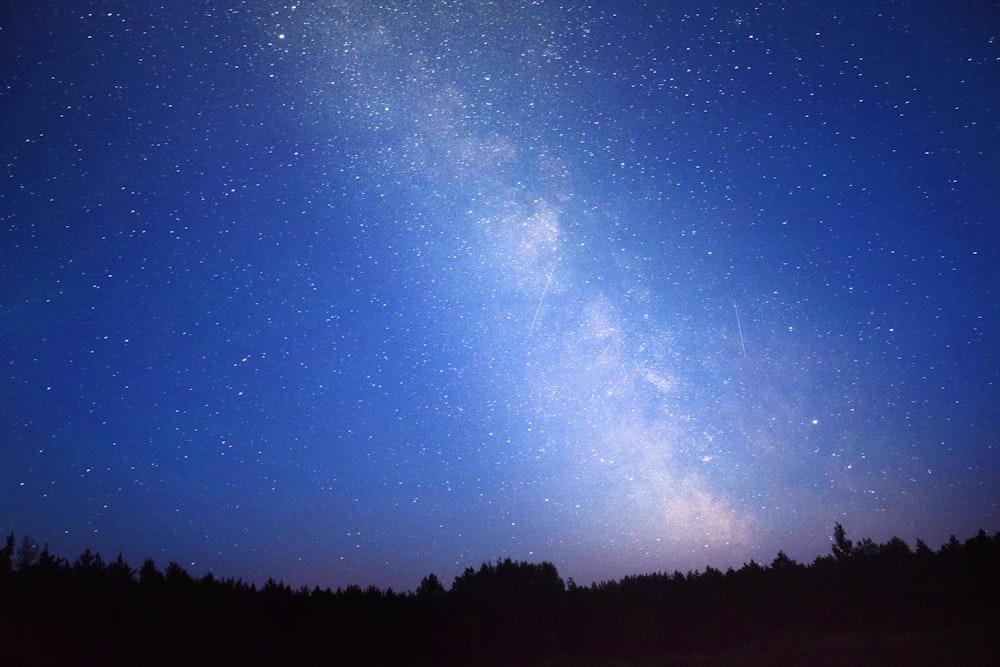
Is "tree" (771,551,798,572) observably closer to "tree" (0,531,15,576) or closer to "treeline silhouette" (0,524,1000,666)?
"treeline silhouette" (0,524,1000,666)

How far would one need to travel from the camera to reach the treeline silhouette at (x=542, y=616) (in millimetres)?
20688

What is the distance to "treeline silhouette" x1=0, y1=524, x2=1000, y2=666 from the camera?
2069 centimetres

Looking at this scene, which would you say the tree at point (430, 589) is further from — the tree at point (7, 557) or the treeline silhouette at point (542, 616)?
the tree at point (7, 557)

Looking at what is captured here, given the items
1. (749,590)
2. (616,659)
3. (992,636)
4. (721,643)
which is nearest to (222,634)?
(616,659)

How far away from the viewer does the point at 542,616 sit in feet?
97.2

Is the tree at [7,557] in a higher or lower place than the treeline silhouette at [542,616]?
higher

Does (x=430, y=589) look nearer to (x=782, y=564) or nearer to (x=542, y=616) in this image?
(x=542, y=616)

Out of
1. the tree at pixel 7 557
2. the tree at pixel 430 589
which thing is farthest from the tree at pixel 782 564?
the tree at pixel 7 557

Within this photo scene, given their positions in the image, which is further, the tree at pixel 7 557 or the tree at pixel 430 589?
the tree at pixel 430 589

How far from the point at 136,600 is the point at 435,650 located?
13.2 m

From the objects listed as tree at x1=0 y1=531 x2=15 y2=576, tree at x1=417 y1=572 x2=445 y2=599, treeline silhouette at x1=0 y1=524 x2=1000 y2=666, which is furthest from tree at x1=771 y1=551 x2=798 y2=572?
tree at x1=0 y1=531 x2=15 y2=576

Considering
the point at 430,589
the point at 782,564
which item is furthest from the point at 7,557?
the point at 782,564

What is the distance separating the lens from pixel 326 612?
27.5 metres

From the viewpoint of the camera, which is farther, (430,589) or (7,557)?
(430,589)
